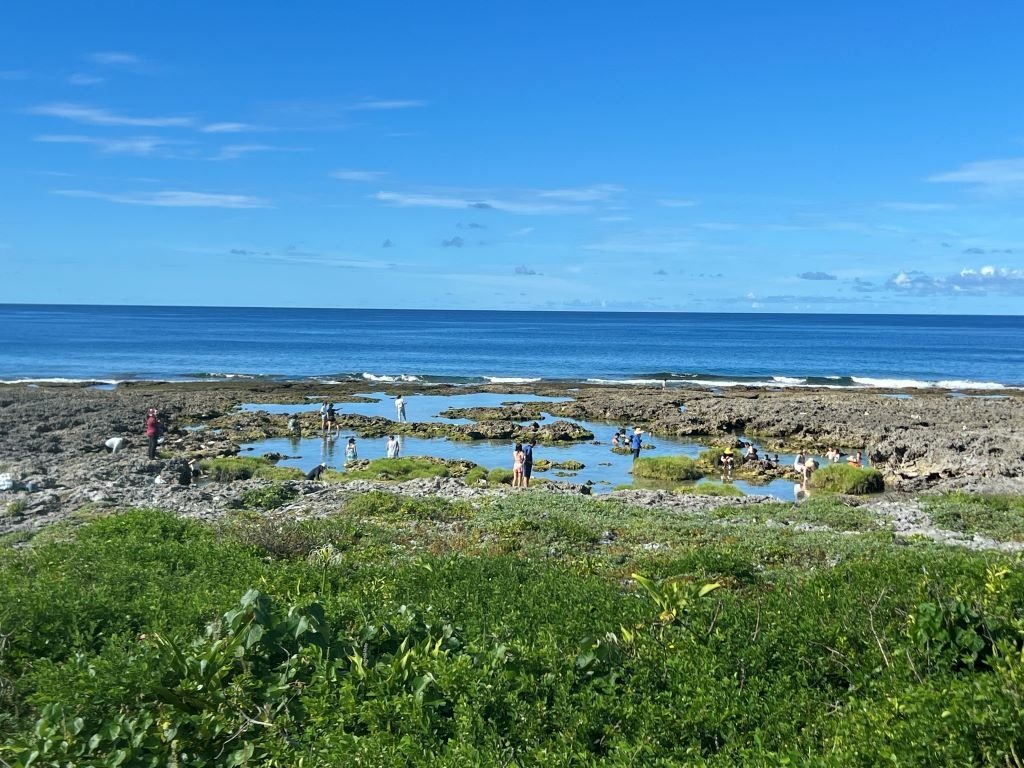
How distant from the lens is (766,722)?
5867mm

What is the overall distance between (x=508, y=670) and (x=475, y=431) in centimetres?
3365

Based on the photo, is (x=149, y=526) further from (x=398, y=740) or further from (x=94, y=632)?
(x=398, y=740)

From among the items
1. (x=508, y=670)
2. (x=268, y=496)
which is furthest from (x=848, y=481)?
(x=508, y=670)

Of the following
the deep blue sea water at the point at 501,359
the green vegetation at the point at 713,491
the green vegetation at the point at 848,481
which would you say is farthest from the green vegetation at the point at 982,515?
the deep blue sea water at the point at 501,359

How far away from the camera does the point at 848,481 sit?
26.3m

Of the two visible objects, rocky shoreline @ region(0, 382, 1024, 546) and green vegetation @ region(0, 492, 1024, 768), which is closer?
green vegetation @ region(0, 492, 1024, 768)

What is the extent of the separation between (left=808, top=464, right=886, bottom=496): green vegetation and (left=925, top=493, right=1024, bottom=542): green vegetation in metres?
6.36

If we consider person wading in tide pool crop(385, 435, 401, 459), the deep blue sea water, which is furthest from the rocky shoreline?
the deep blue sea water

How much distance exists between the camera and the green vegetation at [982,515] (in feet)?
52.9

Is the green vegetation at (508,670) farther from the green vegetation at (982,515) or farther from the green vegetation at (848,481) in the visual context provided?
the green vegetation at (848,481)

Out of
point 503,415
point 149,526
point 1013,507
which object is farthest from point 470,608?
point 503,415

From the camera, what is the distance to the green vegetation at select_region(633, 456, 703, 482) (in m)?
29.9

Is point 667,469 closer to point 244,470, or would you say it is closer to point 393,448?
point 393,448

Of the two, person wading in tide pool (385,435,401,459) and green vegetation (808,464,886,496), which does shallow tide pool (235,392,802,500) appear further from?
green vegetation (808,464,886,496)
